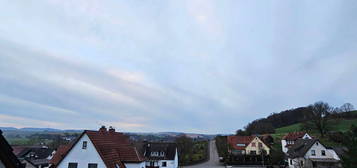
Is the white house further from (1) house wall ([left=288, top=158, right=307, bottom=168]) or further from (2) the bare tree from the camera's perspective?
(2) the bare tree

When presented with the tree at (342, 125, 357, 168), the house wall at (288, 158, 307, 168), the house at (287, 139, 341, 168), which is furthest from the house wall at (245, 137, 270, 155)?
the tree at (342, 125, 357, 168)

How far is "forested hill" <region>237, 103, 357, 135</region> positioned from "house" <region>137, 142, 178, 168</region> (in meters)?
53.1

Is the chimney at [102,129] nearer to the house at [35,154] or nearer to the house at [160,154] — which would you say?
the house at [160,154]

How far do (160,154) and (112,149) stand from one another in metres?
23.3

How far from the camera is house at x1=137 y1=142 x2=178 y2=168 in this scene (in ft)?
155

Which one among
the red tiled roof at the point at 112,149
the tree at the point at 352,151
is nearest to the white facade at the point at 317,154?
the tree at the point at 352,151

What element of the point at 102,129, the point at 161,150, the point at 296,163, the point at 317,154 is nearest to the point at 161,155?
the point at 161,150

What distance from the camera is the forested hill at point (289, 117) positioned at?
268 feet

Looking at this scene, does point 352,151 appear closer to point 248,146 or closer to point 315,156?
point 315,156

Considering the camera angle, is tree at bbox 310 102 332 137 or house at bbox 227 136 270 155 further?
tree at bbox 310 102 332 137

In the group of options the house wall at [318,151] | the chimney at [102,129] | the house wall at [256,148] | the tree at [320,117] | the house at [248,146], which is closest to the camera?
the chimney at [102,129]

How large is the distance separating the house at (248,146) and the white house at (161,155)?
23.1 m

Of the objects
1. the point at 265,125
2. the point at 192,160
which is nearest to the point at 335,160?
the point at 192,160

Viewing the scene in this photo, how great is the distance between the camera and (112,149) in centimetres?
2672
